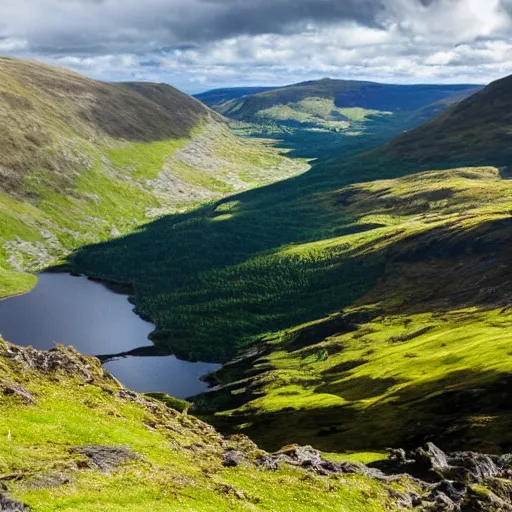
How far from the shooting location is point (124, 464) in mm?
44312

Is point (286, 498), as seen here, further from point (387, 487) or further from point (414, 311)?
point (414, 311)

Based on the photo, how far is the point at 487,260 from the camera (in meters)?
186

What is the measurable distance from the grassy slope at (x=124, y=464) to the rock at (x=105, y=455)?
27.3 inches

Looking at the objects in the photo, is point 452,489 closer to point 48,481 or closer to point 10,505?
point 48,481

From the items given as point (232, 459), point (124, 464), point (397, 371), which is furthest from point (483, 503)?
point (397, 371)

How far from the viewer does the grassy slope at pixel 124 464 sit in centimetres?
3738

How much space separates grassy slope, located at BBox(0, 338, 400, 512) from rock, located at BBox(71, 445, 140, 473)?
0.69m

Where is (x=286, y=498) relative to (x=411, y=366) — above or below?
above

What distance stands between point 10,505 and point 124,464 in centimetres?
1393

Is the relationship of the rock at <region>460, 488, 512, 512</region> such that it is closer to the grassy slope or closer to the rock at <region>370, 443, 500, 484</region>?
the rock at <region>370, 443, 500, 484</region>

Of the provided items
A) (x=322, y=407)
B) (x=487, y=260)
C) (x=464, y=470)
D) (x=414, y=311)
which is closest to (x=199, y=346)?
(x=414, y=311)

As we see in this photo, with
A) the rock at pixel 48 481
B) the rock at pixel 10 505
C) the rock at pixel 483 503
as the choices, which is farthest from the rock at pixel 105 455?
the rock at pixel 483 503

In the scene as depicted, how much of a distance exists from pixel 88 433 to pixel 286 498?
56.8 feet

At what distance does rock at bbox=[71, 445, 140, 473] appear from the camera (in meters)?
42.8
